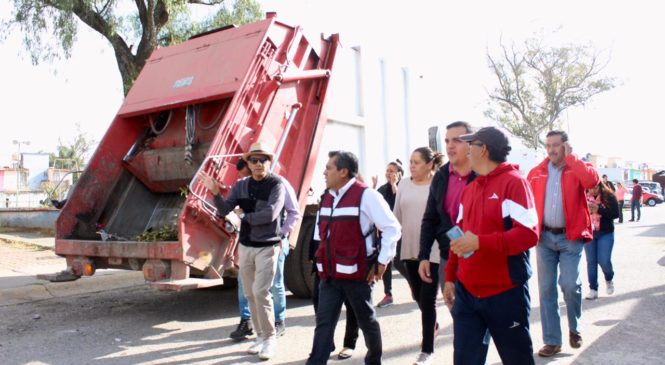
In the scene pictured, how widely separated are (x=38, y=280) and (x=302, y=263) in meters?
3.90

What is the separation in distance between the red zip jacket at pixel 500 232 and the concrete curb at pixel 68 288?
6.28 metres

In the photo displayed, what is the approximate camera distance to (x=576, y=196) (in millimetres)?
4531

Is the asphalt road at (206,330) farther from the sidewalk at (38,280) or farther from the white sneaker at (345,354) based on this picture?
the sidewalk at (38,280)

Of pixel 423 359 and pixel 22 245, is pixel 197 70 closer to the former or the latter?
pixel 423 359

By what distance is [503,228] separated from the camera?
2812mm

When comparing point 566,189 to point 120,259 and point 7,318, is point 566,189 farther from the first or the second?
point 7,318

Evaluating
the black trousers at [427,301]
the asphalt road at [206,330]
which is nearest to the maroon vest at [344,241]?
the black trousers at [427,301]

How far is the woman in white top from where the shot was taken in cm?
430

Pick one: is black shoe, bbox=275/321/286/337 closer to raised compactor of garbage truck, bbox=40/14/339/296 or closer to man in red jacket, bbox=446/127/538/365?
raised compactor of garbage truck, bbox=40/14/339/296

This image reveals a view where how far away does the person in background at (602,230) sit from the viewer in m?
7.12

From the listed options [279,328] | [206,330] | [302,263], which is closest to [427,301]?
[279,328]

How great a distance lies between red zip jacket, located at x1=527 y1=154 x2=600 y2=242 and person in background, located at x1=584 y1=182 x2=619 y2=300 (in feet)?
9.27

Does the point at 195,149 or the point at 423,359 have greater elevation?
the point at 195,149

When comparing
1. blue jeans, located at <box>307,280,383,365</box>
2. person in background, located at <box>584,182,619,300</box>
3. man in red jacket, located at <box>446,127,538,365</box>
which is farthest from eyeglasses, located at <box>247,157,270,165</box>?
person in background, located at <box>584,182,619,300</box>
